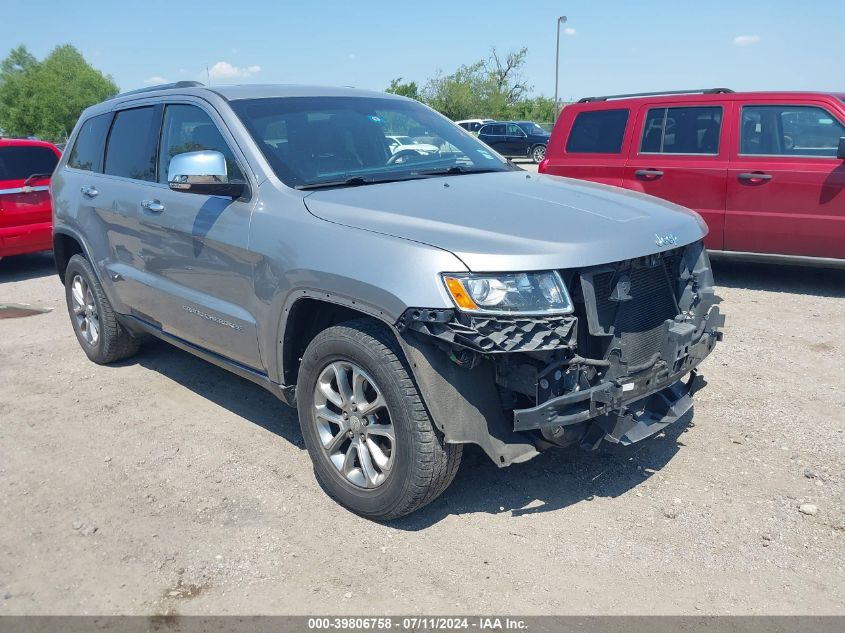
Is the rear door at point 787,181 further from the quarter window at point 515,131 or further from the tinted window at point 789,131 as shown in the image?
the quarter window at point 515,131

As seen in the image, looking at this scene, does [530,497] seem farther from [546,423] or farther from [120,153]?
[120,153]

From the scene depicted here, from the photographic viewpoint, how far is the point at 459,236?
2998mm

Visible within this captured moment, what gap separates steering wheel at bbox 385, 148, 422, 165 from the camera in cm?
419

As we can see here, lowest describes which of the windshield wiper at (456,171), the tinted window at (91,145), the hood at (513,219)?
the hood at (513,219)

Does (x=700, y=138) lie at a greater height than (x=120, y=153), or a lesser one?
lesser

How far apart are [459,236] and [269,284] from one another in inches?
42.8

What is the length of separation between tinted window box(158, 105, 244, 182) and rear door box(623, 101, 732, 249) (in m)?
5.14

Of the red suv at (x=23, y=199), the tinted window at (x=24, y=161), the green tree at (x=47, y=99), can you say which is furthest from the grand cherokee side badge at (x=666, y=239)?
the green tree at (x=47, y=99)

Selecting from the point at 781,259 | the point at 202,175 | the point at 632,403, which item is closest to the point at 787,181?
the point at 781,259

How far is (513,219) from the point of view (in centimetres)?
320

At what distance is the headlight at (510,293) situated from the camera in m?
2.86

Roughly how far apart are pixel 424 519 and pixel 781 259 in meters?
5.39

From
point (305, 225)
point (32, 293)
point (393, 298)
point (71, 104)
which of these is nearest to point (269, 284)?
point (305, 225)

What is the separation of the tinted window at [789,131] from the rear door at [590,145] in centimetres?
127
